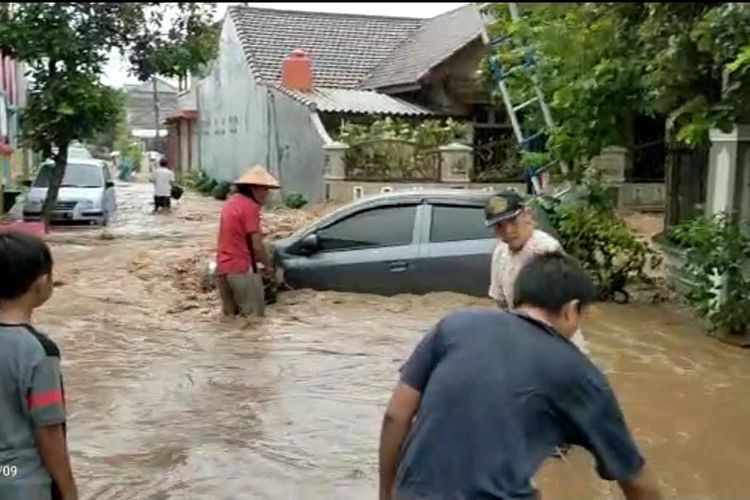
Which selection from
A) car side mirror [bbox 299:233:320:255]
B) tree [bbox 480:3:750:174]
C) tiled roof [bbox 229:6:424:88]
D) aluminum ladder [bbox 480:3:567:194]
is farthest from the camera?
tiled roof [bbox 229:6:424:88]

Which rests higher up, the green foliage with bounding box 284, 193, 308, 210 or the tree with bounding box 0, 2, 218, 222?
the tree with bounding box 0, 2, 218, 222

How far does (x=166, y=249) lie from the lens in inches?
651

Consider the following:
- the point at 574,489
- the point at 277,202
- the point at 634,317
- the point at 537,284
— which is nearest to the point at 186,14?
the point at 277,202

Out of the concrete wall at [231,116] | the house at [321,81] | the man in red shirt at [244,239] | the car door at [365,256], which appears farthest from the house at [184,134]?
the man in red shirt at [244,239]

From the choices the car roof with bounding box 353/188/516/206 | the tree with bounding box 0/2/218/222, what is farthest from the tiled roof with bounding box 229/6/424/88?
the car roof with bounding box 353/188/516/206

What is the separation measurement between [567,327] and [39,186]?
19.7 meters

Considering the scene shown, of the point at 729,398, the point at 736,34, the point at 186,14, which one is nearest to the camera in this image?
the point at 736,34

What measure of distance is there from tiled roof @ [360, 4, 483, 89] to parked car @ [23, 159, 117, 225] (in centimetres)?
839

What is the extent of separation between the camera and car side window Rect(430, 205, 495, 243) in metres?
9.96

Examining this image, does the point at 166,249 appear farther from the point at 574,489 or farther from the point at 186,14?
the point at 574,489

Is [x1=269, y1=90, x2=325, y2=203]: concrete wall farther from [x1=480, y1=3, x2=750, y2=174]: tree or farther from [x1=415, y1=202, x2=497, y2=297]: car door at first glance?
[x1=415, y1=202, x2=497, y2=297]: car door

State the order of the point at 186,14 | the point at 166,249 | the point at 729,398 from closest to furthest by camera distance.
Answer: the point at 729,398, the point at 166,249, the point at 186,14

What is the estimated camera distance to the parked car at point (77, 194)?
20562mm

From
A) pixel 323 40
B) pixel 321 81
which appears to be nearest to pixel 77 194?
pixel 321 81
